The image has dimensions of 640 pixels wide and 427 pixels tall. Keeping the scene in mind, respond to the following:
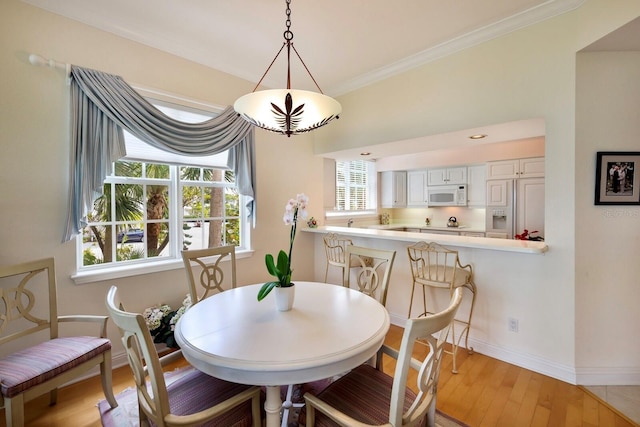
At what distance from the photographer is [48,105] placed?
207 centimetres

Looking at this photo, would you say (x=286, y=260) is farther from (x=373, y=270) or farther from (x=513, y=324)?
(x=513, y=324)

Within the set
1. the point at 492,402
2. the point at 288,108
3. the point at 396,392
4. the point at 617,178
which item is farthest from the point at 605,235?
the point at 288,108

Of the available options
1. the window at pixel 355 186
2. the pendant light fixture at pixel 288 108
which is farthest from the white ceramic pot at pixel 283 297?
the window at pixel 355 186

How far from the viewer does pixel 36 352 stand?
1.66 metres

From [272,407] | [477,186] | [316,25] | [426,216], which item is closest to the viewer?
[272,407]

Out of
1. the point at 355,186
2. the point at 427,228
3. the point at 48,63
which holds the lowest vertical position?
the point at 427,228

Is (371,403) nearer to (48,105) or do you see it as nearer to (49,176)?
(49,176)

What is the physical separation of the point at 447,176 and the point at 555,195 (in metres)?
3.35

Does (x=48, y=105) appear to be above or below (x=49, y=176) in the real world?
above

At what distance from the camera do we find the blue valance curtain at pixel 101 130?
2102 millimetres

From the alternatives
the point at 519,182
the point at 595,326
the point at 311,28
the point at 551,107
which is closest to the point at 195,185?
the point at 311,28

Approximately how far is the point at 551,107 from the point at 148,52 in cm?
335

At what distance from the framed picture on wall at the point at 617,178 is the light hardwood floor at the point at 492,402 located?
1395 mm

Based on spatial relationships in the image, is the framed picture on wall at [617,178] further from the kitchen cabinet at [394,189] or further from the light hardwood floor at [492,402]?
the kitchen cabinet at [394,189]
